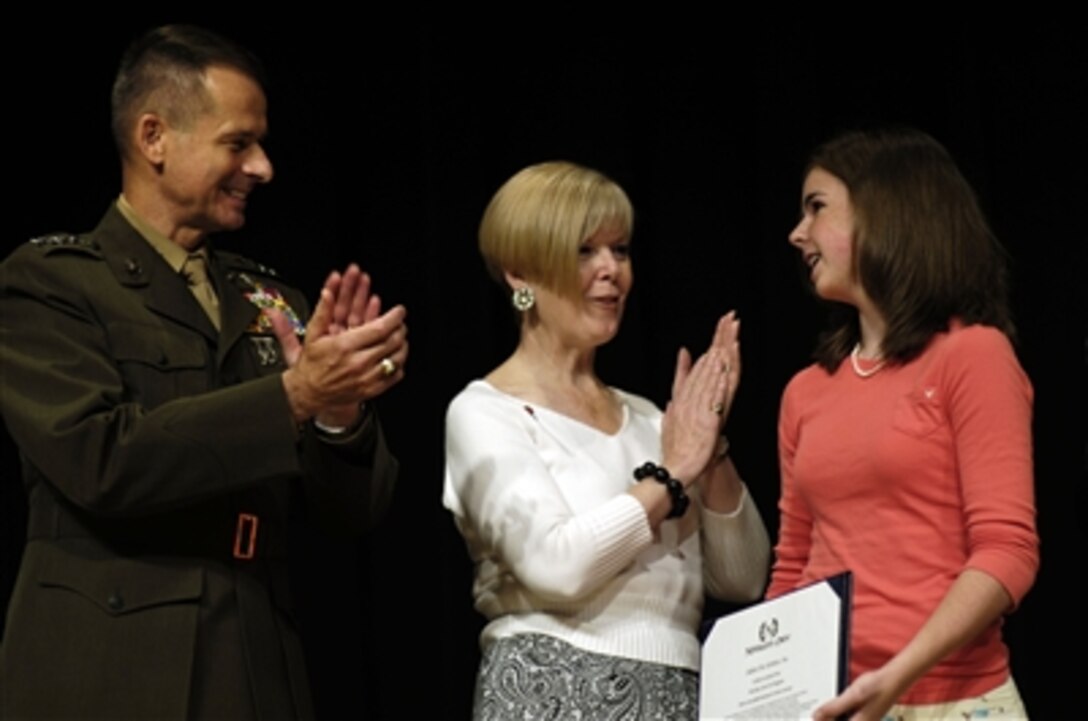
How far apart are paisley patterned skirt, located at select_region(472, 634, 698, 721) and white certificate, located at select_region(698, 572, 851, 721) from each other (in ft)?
0.92

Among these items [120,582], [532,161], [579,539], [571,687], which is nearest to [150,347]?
[120,582]

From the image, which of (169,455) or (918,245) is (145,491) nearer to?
(169,455)

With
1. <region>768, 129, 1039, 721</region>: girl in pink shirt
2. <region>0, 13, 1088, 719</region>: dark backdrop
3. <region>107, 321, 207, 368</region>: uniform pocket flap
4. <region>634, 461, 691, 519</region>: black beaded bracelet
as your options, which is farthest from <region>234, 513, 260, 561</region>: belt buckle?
<region>0, 13, 1088, 719</region>: dark backdrop

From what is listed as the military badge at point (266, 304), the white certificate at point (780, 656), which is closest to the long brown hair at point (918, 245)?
the white certificate at point (780, 656)

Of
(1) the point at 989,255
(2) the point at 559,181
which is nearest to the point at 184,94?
(2) the point at 559,181

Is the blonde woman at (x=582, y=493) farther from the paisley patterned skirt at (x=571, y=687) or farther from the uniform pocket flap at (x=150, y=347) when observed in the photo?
the uniform pocket flap at (x=150, y=347)

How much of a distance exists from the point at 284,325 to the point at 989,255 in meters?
0.97

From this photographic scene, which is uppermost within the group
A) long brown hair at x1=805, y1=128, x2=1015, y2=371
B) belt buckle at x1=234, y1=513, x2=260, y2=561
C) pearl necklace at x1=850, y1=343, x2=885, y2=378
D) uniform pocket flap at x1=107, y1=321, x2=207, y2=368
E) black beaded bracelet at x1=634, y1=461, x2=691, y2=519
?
long brown hair at x1=805, y1=128, x2=1015, y2=371

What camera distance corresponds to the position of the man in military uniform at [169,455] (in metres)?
2.46

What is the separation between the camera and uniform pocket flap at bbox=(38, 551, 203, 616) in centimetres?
247

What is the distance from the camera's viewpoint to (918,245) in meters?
2.62

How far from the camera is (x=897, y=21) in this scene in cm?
385

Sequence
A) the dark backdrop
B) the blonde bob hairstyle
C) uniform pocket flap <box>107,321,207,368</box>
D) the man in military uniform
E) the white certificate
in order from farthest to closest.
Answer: the dark backdrop < the blonde bob hairstyle < uniform pocket flap <box>107,321,207,368</box> < the man in military uniform < the white certificate

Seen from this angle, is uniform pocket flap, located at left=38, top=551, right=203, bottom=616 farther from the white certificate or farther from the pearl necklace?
the pearl necklace
